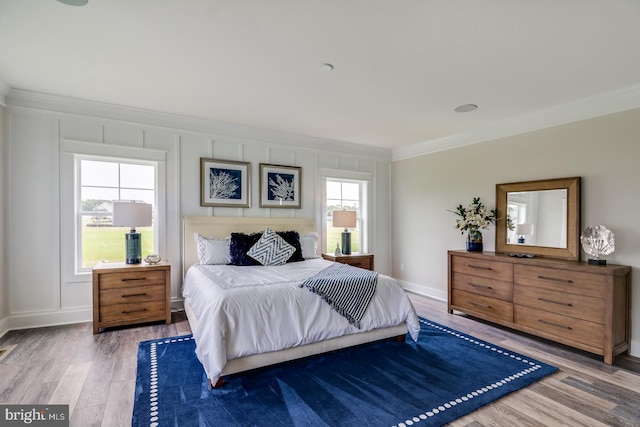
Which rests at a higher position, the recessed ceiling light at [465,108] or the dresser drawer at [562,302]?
the recessed ceiling light at [465,108]

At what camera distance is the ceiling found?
79.0 inches

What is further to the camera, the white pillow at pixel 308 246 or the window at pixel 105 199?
the white pillow at pixel 308 246

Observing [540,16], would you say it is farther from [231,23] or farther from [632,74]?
[231,23]

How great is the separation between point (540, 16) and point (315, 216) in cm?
373

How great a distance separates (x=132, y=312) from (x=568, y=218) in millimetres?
4879

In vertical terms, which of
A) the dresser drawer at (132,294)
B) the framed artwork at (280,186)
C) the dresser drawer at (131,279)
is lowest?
the dresser drawer at (132,294)

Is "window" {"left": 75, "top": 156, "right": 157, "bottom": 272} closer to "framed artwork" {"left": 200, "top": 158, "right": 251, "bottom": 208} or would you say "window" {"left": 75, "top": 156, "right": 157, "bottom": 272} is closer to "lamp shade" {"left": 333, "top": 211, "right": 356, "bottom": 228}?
"framed artwork" {"left": 200, "top": 158, "right": 251, "bottom": 208}

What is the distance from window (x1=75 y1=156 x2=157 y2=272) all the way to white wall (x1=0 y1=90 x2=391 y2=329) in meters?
0.13

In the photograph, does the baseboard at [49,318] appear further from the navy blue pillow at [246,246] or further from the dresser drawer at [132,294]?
the navy blue pillow at [246,246]

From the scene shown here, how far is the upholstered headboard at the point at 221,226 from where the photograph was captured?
165 inches

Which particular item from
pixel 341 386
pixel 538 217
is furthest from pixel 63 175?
pixel 538 217

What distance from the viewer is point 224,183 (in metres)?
4.48

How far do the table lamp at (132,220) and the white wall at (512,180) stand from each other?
4.05 metres

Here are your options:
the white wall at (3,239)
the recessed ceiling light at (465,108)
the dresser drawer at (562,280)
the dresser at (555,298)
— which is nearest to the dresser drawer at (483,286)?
the dresser at (555,298)
